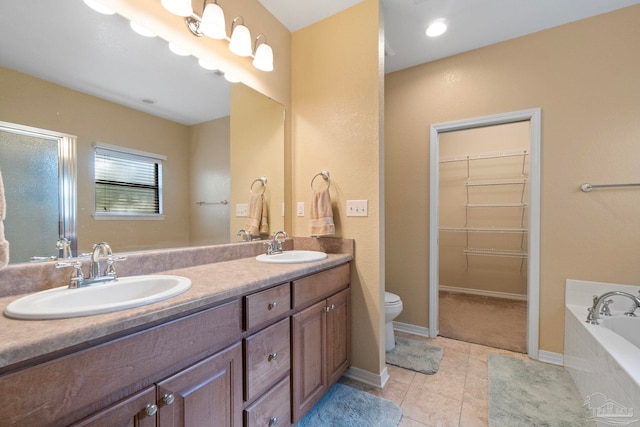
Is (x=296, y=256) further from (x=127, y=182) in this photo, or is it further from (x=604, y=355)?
(x=604, y=355)

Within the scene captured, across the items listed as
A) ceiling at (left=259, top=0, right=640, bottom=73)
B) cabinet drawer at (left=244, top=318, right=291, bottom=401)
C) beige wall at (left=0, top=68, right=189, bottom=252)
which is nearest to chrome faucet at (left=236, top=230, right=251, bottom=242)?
beige wall at (left=0, top=68, right=189, bottom=252)

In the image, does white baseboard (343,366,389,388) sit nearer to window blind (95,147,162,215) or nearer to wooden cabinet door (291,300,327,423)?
wooden cabinet door (291,300,327,423)

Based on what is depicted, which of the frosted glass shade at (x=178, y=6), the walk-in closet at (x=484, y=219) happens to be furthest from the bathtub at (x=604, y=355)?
the frosted glass shade at (x=178, y=6)

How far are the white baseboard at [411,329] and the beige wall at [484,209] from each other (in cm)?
168

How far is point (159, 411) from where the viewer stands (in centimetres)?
76

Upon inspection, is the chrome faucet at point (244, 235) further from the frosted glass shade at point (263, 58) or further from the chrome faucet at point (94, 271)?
the frosted glass shade at point (263, 58)

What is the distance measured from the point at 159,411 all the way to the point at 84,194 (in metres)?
0.89

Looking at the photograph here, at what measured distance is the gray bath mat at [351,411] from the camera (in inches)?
54.8

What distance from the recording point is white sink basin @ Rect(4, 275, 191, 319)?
0.67m

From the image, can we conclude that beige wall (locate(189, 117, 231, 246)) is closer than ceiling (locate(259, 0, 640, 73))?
Yes

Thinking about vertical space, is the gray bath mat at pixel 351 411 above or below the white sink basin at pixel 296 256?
below

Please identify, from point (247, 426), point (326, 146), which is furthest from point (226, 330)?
point (326, 146)

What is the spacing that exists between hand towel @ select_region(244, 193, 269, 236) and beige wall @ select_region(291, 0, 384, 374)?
27cm

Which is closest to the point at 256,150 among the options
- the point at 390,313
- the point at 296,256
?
the point at 296,256
